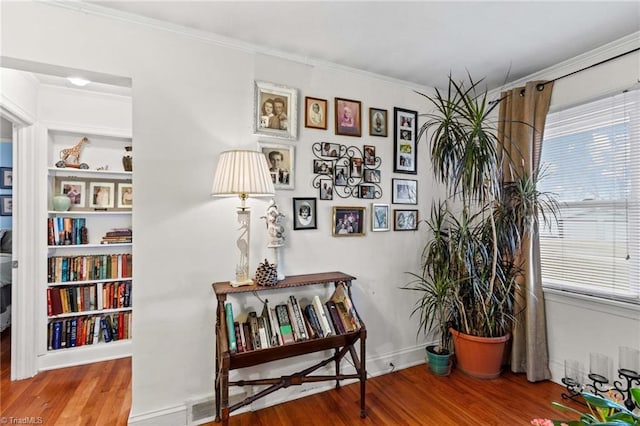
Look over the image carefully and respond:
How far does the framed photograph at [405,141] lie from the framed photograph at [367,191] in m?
0.29

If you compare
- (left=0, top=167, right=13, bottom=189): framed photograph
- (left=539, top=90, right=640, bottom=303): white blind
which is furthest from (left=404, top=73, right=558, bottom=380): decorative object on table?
(left=0, top=167, right=13, bottom=189): framed photograph

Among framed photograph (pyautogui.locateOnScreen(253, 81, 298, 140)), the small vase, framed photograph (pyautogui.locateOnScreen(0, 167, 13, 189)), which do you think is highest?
framed photograph (pyautogui.locateOnScreen(253, 81, 298, 140))

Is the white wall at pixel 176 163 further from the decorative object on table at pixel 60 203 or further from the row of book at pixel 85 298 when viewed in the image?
the decorative object on table at pixel 60 203

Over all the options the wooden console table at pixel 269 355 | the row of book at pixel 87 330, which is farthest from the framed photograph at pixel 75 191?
the wooden console table at pixel 269 355

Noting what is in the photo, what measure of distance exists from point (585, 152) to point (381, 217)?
155 cm

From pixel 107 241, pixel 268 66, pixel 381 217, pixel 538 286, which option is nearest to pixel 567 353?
pixel 538 286

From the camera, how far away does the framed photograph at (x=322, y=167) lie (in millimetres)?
2371

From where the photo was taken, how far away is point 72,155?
9.29 feet

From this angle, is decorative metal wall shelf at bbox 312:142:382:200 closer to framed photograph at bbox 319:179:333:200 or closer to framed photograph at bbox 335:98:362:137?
framed photograph at bbox 319:179:333:200

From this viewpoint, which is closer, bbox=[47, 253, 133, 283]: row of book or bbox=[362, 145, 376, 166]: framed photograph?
bbox=[362, 145, 376, 166]: framed photograph

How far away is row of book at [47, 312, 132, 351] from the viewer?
2.71 m

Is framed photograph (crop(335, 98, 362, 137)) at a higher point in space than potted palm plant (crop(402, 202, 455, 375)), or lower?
higher

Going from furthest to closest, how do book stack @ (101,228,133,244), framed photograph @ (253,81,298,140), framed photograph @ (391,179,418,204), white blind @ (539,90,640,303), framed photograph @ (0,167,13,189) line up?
framed photograph @ (0,167,13,189) < book stack @ (101,228,133,244) < framed photograph @ (391,179,418,204) < framed photograph @ (253,81,298,140) < white blind @ (539,90,640,303)

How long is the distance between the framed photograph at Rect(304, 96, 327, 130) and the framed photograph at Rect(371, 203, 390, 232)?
2.59ft
